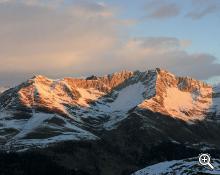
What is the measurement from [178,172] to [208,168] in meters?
9.63

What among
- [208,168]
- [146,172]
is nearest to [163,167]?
[146,172]

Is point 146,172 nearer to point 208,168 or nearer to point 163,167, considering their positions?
point 163,167

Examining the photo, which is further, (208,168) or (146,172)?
(146,172)

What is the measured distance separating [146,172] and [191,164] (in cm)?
1497

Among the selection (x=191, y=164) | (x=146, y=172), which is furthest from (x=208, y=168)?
(x=146, y=172)

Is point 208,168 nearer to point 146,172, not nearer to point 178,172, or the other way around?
point 178,172

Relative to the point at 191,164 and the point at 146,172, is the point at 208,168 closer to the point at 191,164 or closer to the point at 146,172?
the point at 191,164

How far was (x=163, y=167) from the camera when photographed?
186250mm

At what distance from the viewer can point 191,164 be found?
18000cm

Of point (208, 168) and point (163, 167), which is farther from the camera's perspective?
point (163, 167)

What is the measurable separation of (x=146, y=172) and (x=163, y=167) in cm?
551

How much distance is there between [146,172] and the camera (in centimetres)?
18862

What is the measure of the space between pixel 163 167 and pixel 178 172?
8.48 metres

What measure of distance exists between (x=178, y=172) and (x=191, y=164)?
4459 millimetres
